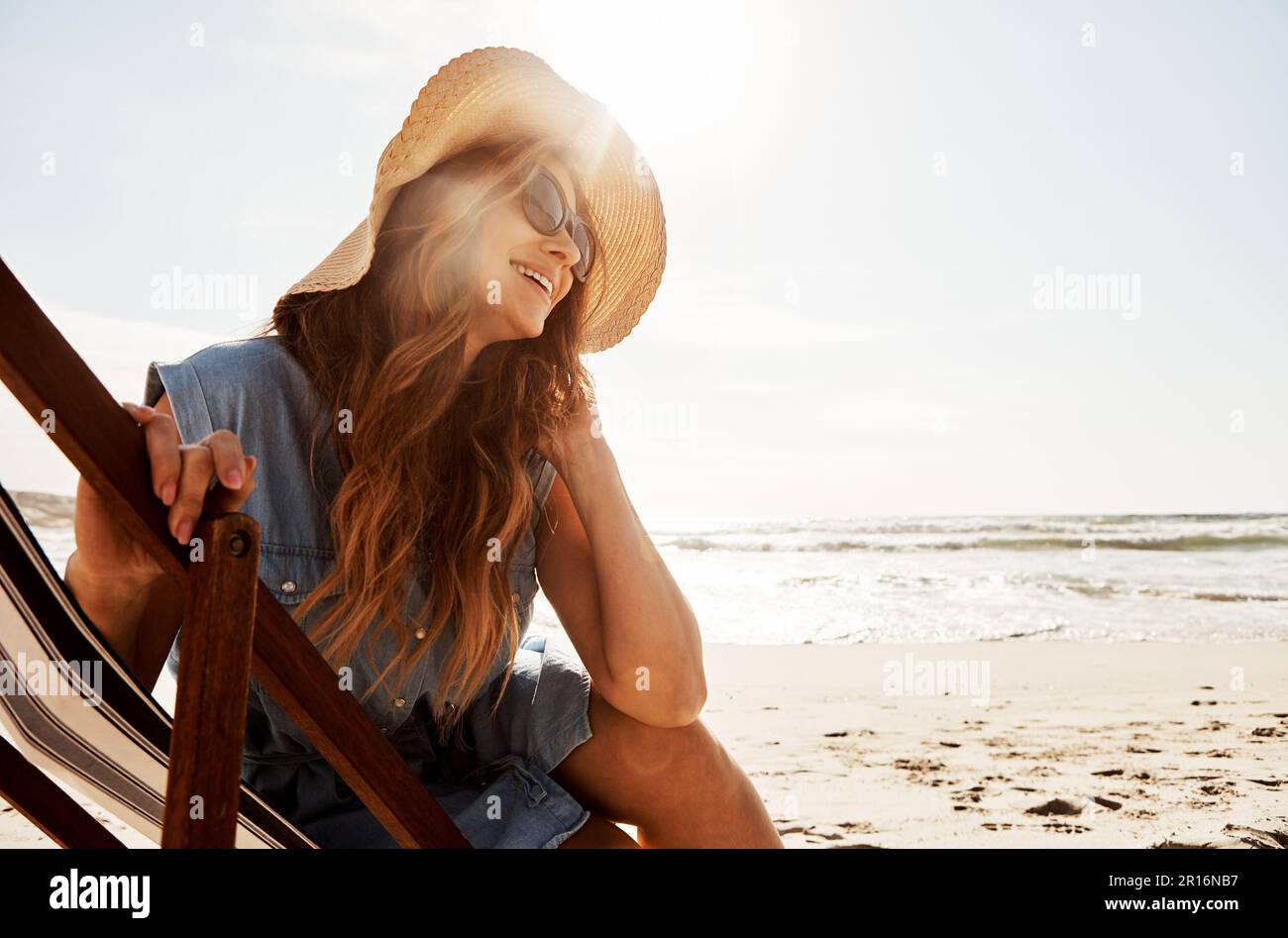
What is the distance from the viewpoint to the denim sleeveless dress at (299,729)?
1738 millimetres

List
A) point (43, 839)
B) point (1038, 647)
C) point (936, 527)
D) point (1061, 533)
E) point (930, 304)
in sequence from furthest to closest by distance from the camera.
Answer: point (930, 304)
point (936, 527)
point (1061, 533)
point (1038, 647)
point (43, 839)

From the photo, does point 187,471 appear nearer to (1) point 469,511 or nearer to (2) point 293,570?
(2) point 293,570

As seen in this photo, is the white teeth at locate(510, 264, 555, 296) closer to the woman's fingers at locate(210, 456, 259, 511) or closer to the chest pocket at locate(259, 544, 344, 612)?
the chest pocket at locate(259, 544, 344, 612)

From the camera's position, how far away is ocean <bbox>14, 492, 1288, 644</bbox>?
37.7 ft

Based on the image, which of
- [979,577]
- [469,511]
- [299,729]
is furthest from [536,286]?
[979,577]

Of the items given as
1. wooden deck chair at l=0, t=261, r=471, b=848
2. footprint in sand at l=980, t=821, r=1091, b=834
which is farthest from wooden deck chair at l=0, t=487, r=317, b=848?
footprint in sand at l=980, t=821, r=1091, b=834

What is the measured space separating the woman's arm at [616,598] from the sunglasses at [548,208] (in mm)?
475

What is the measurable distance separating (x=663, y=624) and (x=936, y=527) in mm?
23722

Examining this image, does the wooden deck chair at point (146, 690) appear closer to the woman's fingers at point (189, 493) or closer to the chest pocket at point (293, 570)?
the woman's fingers at point (189, 493)

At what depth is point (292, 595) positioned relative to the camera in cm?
180

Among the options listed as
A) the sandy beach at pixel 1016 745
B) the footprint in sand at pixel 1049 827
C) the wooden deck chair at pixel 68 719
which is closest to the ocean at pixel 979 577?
the sandy beach at pixel 1016 745

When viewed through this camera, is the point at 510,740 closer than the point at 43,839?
Yes
